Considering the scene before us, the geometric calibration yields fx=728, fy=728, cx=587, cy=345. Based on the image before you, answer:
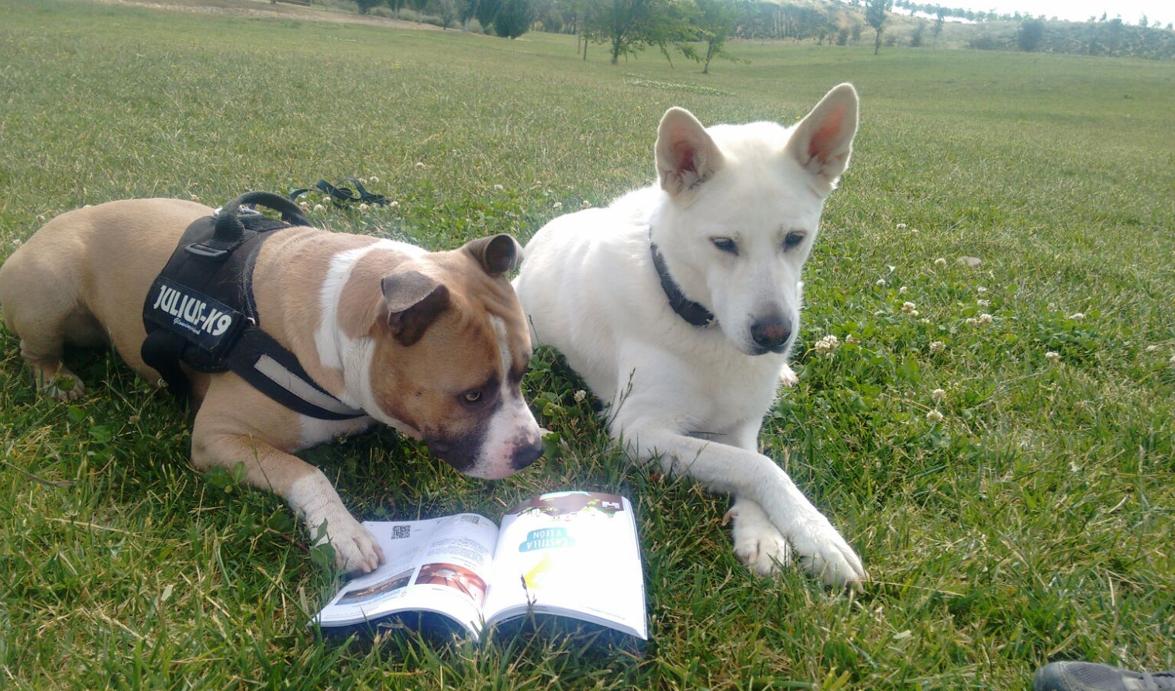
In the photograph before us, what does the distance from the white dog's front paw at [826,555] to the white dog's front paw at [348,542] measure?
134cm

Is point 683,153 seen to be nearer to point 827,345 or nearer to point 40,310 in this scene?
point 827,345

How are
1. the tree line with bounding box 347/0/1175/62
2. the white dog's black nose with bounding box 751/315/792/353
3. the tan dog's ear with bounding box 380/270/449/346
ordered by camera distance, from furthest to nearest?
the tree line with bounding box 347/0/1175/62 < the white dog's black nose with bounding box 751/315/792/353 < the tan dog's ear with bounding box 380/270/449/346

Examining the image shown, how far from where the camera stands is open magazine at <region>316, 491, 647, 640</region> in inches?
75.8

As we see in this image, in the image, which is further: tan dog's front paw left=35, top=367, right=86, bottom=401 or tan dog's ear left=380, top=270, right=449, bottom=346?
tan dog's front paw left=35, top=367, right=86, bottom=401

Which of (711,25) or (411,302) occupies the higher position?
(711,25)

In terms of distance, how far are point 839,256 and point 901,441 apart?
298 cm

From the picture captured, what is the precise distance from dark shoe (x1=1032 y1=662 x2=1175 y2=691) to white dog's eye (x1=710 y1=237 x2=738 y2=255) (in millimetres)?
1730

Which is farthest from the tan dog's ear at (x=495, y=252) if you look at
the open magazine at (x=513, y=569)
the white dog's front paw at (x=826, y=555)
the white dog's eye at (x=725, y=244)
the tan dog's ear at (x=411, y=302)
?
the white dog's front paw at (x=826, y=555)

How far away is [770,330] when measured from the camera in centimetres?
279

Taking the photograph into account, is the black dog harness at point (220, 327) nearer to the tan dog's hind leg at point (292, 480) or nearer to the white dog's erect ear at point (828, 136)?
the tan dog's hind leg at point (292, 480)

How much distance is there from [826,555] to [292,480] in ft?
5.98

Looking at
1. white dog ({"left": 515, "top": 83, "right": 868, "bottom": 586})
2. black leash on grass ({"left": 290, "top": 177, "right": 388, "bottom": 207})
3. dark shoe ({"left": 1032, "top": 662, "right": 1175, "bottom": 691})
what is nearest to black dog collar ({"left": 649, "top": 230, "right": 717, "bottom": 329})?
white dog ({"left": 515, "top": 83, "right": 868, "bottom": 586})

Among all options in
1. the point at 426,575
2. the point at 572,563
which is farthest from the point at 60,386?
the point at 572,563

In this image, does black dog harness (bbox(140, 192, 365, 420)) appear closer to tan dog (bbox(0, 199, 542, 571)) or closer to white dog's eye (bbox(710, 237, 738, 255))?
tan dog (bbox(0, 199, 542, 571))
